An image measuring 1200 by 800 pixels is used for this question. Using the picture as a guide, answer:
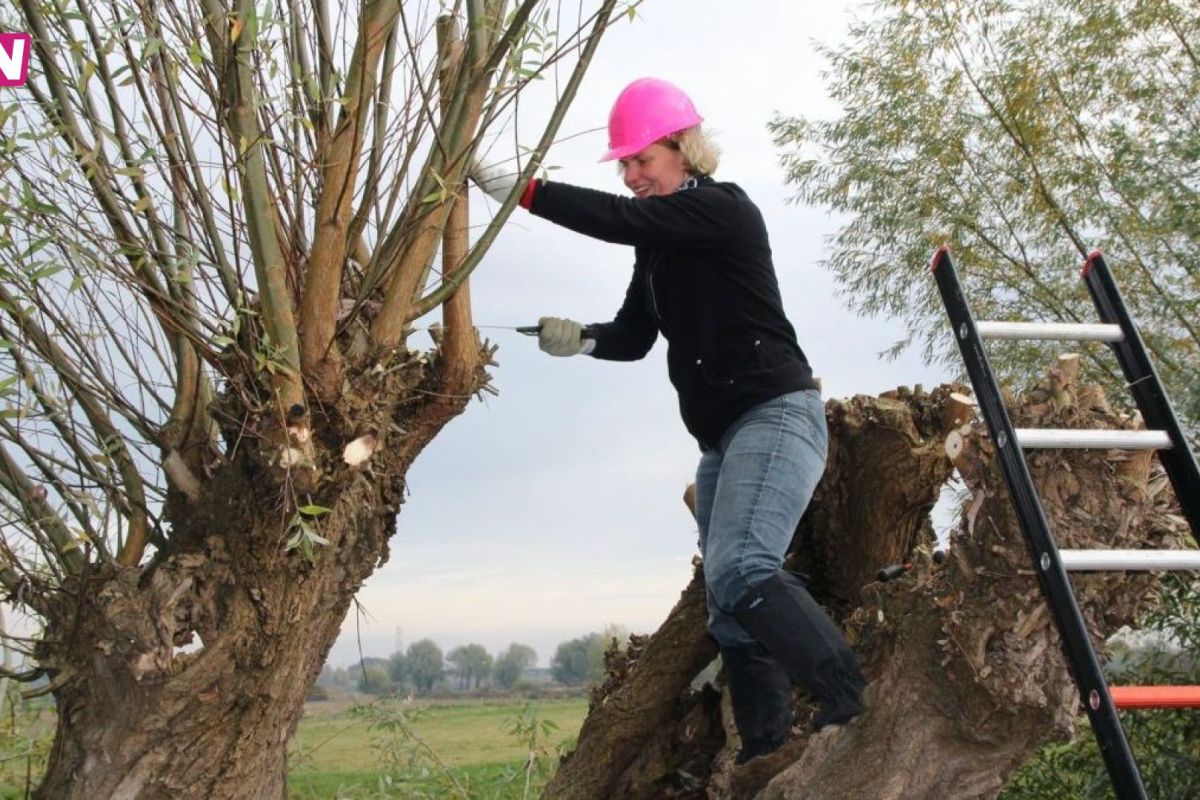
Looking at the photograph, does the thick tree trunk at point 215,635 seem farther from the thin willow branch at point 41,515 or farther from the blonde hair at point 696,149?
the blonde hair at point 696,149

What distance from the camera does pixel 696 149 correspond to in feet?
13.0

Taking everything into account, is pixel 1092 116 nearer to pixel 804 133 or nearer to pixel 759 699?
pixel 804 133

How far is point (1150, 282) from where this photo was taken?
33.3ft

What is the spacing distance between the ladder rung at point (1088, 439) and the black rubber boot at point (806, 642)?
28.9 inches

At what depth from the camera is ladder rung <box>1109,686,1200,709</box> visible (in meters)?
3.11

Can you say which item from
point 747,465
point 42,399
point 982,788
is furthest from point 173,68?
point 982,788

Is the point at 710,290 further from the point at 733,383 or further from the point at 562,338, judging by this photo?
the point at 562,338

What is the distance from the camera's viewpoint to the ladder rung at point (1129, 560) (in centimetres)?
316

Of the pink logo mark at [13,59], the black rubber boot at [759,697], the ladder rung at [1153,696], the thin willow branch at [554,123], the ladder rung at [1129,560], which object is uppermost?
the pink logo mark at [13,59]

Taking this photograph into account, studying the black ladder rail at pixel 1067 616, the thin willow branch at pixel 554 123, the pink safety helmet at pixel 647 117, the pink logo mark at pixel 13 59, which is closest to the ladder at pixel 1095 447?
the black ladder rail at pixel 1067 616

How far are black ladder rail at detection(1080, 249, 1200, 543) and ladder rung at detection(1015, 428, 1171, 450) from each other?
0.17 metres

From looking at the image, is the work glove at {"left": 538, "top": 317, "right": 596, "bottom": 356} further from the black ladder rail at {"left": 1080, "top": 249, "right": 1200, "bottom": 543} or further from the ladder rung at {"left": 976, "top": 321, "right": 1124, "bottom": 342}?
the black ladder rail at {"left": 1080, "top": 249, "right": 1200, "bottom": 543}

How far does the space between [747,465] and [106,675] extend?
1.98m

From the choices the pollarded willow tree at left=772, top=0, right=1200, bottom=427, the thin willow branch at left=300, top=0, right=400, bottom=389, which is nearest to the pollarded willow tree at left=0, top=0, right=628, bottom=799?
the thin willow branch at left=300, top=0, right=400, bottom=389
